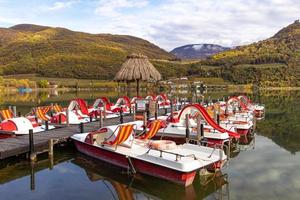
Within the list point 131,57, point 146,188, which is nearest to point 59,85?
point 131,57

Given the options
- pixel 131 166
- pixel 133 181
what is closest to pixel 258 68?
pixel 131 166

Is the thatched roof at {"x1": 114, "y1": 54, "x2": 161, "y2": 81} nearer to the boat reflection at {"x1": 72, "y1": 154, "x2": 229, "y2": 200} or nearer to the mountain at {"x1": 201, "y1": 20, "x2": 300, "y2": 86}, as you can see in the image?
the boat reflection at {"x1": 72, "y1": 154, "x2": 229, "y2": 200}

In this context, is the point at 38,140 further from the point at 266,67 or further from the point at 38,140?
the point at 266,67

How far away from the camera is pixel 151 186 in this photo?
1449cm

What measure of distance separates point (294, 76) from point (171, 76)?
4729cm

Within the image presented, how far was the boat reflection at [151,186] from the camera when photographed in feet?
45.2

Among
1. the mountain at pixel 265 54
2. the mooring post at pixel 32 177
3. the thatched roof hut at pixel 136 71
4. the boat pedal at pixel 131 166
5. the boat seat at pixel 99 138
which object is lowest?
the mooring post at pixel 32 177

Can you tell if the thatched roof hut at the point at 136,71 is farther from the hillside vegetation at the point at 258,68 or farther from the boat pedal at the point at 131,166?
the hillside vegetation at the point at 258,68

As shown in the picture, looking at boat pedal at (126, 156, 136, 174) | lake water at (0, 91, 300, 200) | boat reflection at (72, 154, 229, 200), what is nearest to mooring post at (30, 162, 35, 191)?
lake water at (0, 91, 300, 200)

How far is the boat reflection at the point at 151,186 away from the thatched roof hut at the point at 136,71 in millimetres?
17462

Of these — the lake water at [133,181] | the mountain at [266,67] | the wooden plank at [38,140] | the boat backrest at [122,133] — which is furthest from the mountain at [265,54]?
the boat backrest at [122,133]

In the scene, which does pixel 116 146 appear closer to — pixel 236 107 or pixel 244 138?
pixel 244 138

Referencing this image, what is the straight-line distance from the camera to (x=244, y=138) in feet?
83.9

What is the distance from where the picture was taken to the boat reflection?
13766mm
